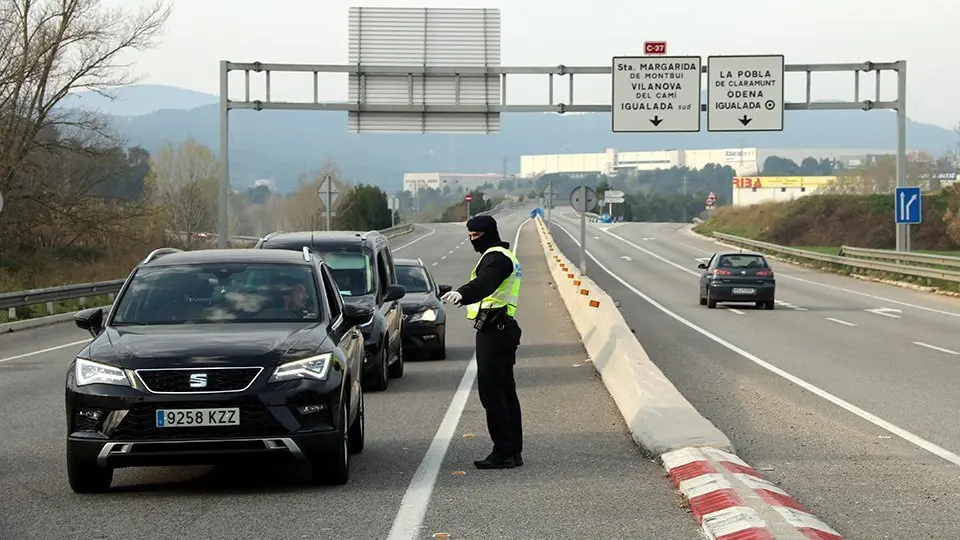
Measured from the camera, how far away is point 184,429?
26.0 ft

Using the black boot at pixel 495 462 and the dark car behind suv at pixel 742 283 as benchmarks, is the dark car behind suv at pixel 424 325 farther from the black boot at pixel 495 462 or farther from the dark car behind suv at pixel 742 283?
the dark car behind suv at pixel 742 283

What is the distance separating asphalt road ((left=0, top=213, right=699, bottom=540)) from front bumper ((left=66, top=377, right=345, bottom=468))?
0.32m

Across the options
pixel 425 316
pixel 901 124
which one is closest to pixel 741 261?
pixel 901 124

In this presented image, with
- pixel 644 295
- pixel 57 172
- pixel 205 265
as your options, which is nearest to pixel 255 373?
pixel 205 265

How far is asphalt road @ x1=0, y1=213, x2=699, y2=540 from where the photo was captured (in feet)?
23.8

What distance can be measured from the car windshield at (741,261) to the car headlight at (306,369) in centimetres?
2498

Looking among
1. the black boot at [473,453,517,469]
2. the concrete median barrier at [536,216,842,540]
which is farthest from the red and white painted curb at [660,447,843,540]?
the black boot at [473,453,517,469]

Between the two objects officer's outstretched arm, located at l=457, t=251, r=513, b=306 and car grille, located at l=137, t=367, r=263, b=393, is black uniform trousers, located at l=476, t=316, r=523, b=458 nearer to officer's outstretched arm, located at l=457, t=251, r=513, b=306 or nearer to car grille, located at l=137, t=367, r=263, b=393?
officer's outstretched arm, located at l=457, t=251, r=513, b=306

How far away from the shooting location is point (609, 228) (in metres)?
110

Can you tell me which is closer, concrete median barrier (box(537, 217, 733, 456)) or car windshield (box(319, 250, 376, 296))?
concrete median barrier (box(537, 217, 733, 456))

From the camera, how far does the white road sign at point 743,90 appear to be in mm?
34500

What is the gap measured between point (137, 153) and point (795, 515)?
107282 mm

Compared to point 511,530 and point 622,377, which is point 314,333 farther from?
point 622,377

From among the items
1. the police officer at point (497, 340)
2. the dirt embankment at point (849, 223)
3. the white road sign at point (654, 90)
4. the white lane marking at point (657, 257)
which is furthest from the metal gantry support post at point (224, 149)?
the dirt embankment at point (849, 223)
